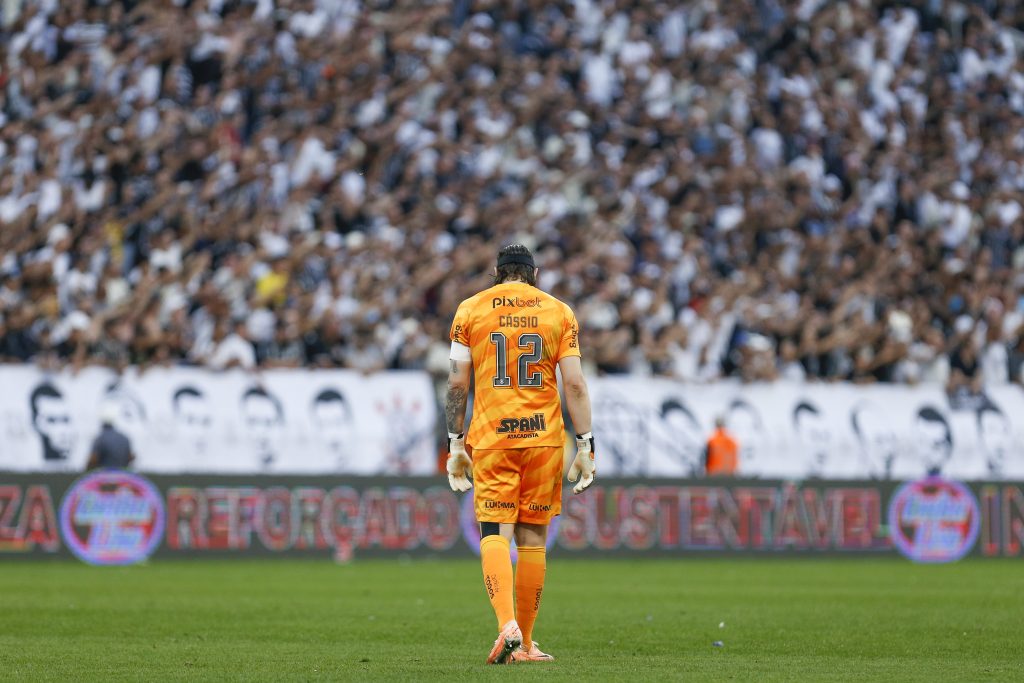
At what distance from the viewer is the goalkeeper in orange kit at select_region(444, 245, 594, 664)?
388 inches

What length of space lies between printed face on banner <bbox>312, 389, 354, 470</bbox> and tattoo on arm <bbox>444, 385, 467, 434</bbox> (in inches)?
592

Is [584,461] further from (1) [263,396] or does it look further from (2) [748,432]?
(2) [748,432]

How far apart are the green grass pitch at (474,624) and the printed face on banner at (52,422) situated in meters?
1.81

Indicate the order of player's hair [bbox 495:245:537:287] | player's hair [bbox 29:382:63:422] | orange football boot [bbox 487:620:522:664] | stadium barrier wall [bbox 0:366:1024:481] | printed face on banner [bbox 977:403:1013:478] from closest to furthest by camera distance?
1. orange football boot [bbox 487:620:522:664]
2. player's hair [bbox 495:245:537:287]
3. player's hair [bbox 29:382:63:422]
4. stadium barrier wall [bbox 0:366:1024:481]
5. printed face on banner [bbox 977:403:1013:478]

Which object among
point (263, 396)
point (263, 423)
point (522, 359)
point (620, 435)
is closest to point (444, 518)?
point (263, 423)

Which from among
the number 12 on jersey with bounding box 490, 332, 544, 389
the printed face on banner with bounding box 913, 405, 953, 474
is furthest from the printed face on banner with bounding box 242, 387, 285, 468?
the number 12 on jersey with bounding box 490, 332, 544, 389

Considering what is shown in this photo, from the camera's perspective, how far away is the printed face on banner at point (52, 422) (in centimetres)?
2309

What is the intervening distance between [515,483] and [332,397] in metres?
15.3

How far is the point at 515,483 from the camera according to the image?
32.3 feet

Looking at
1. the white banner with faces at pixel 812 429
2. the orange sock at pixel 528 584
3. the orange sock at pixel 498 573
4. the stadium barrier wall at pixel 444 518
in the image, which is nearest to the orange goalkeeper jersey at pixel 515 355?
the orange sock at pixel 498 573

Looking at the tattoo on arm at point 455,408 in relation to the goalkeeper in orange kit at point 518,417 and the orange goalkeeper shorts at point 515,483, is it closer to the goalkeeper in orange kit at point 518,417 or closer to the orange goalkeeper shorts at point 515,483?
the goalkeeper in orange kit at point 518,417

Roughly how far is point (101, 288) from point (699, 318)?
9.76 meters

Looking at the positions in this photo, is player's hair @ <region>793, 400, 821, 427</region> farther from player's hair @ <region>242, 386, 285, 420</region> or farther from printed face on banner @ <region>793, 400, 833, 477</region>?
player's hair @ <region>242, 386, 285, 420</region>

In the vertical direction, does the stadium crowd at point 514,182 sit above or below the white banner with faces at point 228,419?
above
